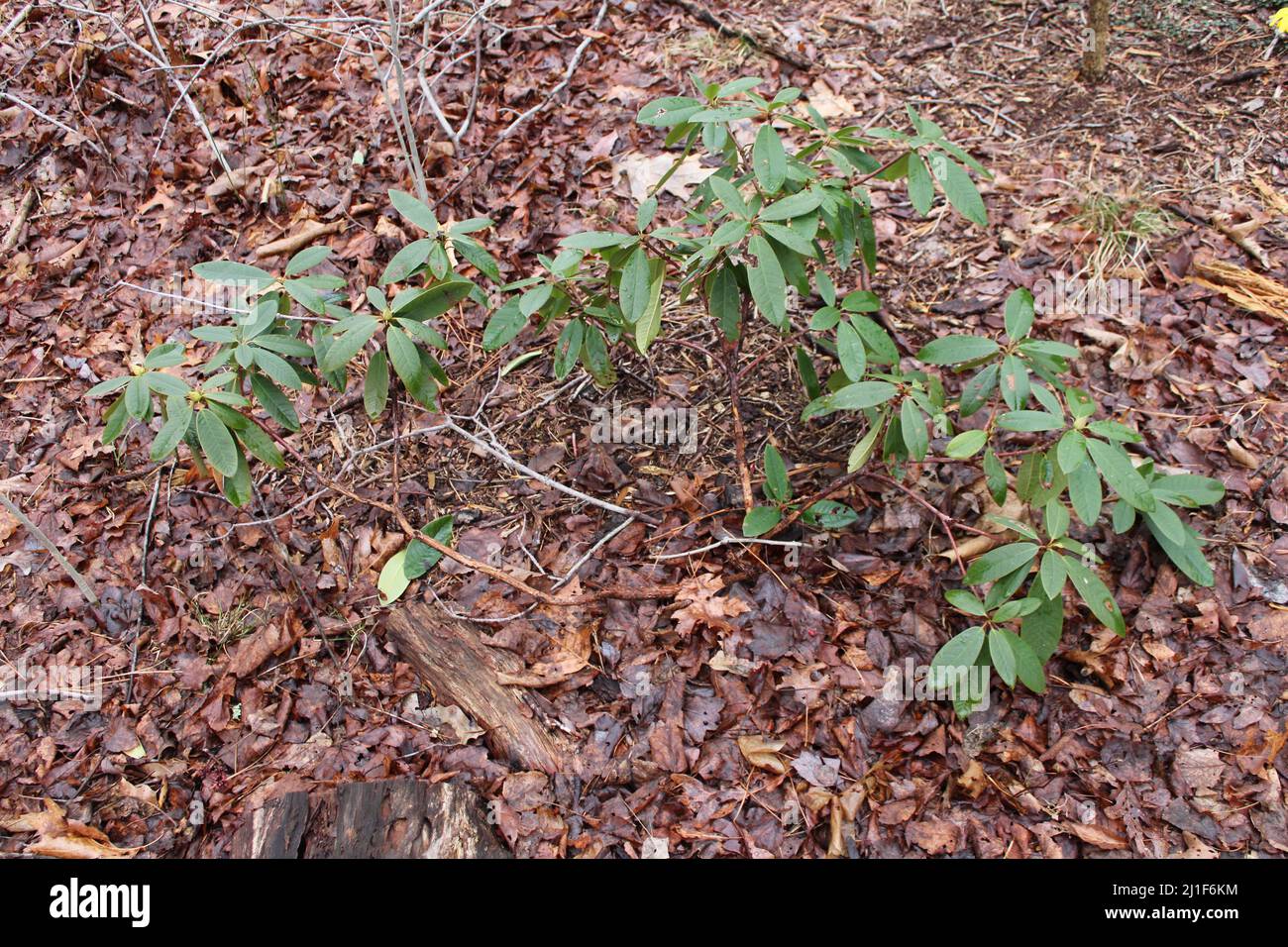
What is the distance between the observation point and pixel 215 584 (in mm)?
2807

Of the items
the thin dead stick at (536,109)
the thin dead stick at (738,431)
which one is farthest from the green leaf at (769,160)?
the thin dead stick at (536,109)

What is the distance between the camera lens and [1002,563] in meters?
2.19

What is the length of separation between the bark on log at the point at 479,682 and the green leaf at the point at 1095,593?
144cm

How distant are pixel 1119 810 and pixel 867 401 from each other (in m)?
1.28

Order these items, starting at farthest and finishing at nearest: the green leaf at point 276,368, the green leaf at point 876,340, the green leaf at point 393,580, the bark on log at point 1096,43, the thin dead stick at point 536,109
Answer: the thin dead stick at point 536,109, the bark on log at point 1096,43, the green leaf at point 393,580, the green leaf at point 876,340, the green leaf at point 276,368

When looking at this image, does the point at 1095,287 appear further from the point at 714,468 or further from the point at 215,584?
the point at 215,584

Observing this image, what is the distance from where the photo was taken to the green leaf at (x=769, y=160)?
7.00 ft

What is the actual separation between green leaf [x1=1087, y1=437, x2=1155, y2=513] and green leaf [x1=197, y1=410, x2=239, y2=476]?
216cm

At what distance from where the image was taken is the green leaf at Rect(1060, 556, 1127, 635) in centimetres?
212

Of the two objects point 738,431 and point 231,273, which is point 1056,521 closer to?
point 738,431

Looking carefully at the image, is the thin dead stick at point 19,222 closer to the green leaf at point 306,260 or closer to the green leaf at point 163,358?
the green leaf at point 163,358

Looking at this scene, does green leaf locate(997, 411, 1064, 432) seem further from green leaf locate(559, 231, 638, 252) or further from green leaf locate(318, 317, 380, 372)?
green leaf locate(318, 317, 380, 372)

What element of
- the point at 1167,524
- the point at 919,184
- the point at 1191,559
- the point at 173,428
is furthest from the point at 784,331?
the point at 173,428
